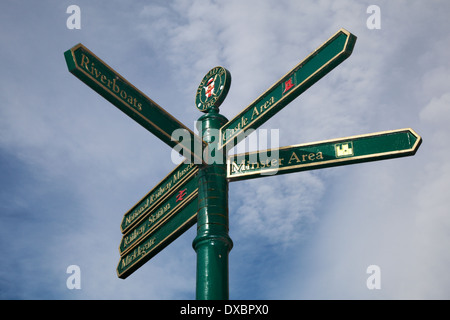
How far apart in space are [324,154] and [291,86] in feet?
2.73

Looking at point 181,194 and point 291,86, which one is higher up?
point 291,86

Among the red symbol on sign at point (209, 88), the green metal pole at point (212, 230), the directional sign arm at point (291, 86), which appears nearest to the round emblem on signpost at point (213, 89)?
the red symbol on sign at point (209, 88)

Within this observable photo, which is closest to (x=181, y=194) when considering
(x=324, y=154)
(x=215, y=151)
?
(x=215, y=151)

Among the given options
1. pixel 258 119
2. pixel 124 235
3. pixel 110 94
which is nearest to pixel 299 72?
pixel 258 119

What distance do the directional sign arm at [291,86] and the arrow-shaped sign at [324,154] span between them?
33 centimetres

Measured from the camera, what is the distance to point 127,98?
6094 millimetres

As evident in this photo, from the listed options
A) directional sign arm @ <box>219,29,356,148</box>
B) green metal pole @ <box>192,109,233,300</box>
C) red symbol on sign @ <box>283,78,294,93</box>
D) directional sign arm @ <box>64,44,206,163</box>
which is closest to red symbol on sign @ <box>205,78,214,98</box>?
green metal pole @ <box>192,109,233,300</box>

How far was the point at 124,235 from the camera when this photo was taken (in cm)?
843

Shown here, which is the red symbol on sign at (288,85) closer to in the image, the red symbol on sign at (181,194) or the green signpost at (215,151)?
the green signpost at (215,151)

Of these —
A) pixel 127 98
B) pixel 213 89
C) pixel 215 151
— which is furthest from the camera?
pixel 213 89

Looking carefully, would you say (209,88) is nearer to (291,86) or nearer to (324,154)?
(291,86)

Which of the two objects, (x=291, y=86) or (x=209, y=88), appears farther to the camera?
(x=209, y=88)

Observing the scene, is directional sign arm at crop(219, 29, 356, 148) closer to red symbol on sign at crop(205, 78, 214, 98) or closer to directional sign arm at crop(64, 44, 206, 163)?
directional sign arm at crop(64, 44, 206, 163)

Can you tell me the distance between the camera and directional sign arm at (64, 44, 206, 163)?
5.66m
